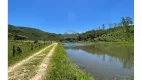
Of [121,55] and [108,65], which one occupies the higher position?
[121,55]

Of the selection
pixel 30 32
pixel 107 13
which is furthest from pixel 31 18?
pixel 30 32

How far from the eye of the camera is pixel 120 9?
5.40 meters

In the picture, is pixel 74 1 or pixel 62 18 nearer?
pixel 74 1

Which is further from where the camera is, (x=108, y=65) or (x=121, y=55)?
(x=121, y=55)

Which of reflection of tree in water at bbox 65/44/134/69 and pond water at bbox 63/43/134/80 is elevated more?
reflection of tree in water at bbox 65/44/134/69

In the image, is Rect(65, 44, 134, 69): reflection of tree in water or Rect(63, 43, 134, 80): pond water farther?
Rect(65, 44, 134, 69): reflection of tree in water

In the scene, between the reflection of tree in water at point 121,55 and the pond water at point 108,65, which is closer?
the pond water at point 108,65

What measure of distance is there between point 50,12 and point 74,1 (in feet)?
3.09

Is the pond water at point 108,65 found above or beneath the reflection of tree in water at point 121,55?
beneath
